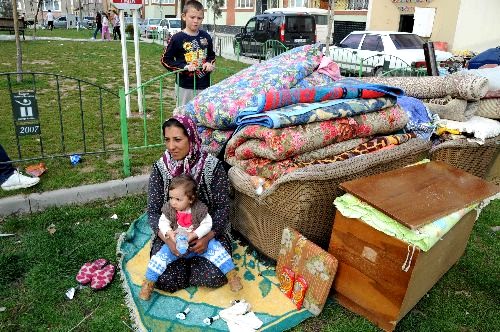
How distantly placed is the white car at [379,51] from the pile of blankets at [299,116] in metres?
6.35

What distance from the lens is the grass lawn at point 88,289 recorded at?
8.27 feet

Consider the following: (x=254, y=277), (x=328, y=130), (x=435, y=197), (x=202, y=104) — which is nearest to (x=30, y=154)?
(x=202, y=104)

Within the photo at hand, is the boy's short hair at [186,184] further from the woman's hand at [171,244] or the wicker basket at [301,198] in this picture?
the wicker basket at [301,198]

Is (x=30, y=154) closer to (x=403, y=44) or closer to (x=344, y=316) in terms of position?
(x=344, y=316)

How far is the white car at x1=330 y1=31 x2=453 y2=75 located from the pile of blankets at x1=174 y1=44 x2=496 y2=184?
6.35m

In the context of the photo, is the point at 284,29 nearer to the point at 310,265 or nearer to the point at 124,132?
the point at 124,132

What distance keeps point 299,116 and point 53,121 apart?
4.51m

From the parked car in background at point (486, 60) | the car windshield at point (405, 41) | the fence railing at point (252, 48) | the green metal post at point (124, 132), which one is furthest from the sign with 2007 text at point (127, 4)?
the fence railing at point (252, 48)

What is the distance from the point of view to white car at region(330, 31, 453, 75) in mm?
9852

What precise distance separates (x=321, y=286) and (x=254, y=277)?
1.91 ft

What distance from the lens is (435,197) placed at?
101 inches

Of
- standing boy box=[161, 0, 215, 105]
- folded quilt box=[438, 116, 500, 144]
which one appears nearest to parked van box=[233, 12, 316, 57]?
standing boy box=[161, 0, 215, 105]

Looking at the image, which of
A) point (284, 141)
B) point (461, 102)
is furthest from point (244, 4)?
point (284, 141)

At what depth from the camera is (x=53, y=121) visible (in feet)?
19.6
